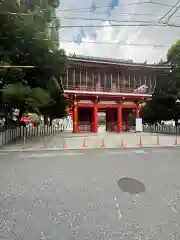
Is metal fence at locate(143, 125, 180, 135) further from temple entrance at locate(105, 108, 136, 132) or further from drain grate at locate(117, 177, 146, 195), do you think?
drain grate at locate(117, 177, 146, 195)

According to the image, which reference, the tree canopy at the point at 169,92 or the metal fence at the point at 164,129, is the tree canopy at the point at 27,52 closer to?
the tree canopy at the point at 169,92

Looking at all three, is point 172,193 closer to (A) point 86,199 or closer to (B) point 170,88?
(A) point 86,199

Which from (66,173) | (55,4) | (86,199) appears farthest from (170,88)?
(86,199)

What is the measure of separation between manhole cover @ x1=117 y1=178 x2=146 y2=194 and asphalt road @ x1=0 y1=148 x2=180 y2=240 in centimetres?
14

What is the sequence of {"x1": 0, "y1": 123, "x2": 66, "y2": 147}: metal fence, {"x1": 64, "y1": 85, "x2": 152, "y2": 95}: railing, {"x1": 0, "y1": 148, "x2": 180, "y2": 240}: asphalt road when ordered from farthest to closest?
{"x1": 64, "y1": 85, "x2": 152, "y2": 95}: railing → {"x1": 0, "y1": 123, "x2": 66, "y2": 147}: metal fence → {"x1": 0, "y1": 148, "x2": 180, "y2": 240}: asphalt road

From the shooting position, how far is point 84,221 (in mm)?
3324

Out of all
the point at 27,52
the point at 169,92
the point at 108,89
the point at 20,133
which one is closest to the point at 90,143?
the point at 20,133

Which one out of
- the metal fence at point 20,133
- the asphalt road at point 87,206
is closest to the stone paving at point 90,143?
the metal fence at point 20,133

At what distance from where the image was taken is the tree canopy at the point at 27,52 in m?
12.3

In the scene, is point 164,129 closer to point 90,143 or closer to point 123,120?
point 123,120

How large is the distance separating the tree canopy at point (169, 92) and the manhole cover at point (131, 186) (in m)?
19.0

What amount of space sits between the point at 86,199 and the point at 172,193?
212 centimetres

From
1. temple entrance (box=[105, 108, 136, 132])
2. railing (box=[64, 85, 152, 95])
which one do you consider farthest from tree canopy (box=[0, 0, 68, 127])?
temple entrance (box=[105, 108, 136, 132])

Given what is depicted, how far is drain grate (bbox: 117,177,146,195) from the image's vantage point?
16.1 ft
